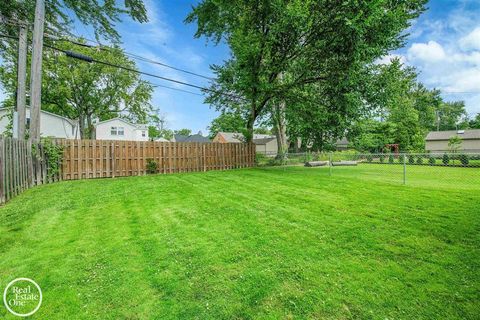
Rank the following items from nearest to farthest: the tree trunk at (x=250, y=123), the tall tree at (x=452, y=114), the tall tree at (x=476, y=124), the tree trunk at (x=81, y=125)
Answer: the tree trunk at (x=250, y=123) → the tree trunk at (x=81, y=125) → the tall tree at (x=476, y=124) → the tall tree at (x=452, y=114)

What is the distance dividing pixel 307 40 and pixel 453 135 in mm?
32188

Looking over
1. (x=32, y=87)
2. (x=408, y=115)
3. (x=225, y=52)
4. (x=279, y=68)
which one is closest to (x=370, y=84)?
(x=279, y=68)

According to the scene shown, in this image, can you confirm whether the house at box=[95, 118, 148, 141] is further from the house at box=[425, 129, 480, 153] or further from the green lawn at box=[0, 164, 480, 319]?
the house at box=[425, 129, 480, 153]

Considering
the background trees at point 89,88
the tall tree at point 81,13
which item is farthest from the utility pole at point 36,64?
the background trees at point 89,88

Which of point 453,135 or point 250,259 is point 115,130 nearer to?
point 250,259

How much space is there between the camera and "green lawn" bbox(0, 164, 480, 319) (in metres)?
2.02

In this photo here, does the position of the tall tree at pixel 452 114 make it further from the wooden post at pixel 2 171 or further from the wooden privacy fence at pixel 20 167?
the wooden post at pixel 2 171

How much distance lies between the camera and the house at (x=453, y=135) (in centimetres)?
3022

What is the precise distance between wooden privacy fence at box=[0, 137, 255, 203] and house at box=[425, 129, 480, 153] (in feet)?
95.7

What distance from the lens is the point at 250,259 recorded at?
279cm

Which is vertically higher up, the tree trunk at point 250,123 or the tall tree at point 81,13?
the tall tree at point 81,13

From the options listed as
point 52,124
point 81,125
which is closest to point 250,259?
point 52,124

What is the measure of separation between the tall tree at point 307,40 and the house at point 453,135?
84.9ft

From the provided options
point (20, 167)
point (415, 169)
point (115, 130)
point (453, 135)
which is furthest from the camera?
point (453, 135)
